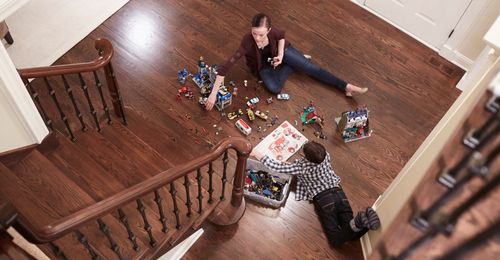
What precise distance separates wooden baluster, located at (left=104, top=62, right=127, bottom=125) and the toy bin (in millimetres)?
1026

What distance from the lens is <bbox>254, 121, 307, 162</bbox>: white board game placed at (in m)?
3.54

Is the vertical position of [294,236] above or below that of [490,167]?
below

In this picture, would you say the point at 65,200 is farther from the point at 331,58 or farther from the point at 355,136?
the point at 331,58

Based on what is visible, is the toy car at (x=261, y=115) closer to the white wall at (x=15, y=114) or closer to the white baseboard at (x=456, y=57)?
the white wall at (x=15, y=114)

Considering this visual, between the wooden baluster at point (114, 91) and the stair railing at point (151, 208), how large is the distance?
2.70 ft

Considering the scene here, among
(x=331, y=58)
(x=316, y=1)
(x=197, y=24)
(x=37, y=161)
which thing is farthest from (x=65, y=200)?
(x=316, y=1)

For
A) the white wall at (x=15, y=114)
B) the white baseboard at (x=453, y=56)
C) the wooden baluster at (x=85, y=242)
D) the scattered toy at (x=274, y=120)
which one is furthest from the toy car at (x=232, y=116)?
the white baseboard at (x=453, y=56)

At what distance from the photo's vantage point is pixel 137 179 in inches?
119

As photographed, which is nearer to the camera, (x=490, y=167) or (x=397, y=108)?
(x=490, y=167)

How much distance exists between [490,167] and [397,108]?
3.30m

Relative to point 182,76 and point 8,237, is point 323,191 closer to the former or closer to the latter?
point 182,76

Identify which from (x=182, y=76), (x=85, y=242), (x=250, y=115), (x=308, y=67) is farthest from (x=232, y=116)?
(x=85, y=242)

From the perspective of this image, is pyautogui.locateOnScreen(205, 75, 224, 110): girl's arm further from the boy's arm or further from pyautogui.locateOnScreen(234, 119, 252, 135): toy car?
the boy's arm

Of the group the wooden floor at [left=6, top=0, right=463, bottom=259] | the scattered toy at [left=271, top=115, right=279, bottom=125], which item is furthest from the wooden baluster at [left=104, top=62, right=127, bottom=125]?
the scattered toy at [left=271, top=115, right=279, bottom=125]
